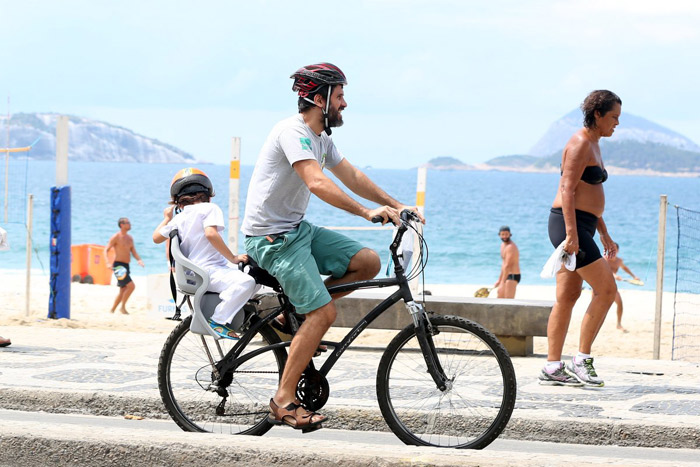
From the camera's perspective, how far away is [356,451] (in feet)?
14.6

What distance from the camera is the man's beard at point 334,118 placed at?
5.24 metres

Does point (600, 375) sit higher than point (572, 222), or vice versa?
point (572, 222)

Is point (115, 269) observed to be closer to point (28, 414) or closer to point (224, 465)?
point (28, 414)

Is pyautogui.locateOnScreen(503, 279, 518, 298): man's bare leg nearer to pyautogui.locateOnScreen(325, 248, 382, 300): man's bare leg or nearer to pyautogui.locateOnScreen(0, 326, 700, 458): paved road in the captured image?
pyautogui.locateOnScreen(0, 326, 700, 458): paved road

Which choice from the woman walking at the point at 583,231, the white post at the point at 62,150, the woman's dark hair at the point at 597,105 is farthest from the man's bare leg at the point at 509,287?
the woman's dark hair at the point at 597,105

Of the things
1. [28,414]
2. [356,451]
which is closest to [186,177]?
[28,414]

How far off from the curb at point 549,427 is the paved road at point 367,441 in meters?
0.06

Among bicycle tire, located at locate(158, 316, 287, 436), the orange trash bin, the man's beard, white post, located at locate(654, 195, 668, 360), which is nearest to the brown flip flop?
bicycle tire, located at locate(158, 316, 287, 436)

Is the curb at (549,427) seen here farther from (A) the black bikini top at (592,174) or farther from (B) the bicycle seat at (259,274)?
(A) the black bikini top at (592,174)

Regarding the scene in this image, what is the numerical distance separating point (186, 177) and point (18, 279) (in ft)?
84.9

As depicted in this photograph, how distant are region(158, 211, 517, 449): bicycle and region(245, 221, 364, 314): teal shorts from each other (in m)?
0.14

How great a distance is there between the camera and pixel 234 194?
1303cm

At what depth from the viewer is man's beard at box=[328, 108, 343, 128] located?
5.24 metres

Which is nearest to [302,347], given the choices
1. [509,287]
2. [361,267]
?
[361,267]
